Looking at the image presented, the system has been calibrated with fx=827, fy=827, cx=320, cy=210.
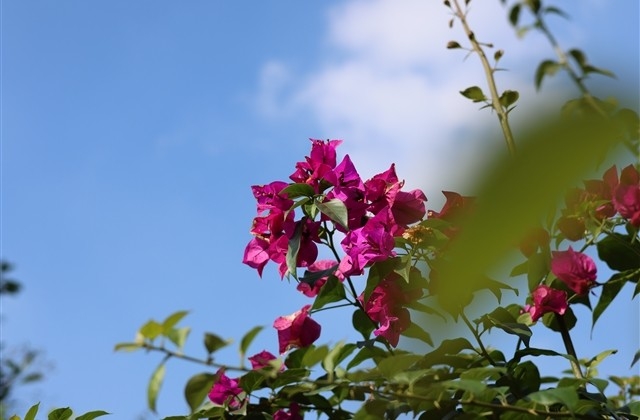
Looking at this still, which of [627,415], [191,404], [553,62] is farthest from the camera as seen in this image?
[627,415]

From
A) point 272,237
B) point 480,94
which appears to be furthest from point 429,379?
point 480,94

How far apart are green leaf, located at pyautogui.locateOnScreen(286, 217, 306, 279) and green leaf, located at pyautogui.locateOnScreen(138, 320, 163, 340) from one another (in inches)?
13.5

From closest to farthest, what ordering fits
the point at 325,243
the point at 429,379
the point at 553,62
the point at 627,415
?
the point at 553,62 → the point at 429,379 → the point at 627,415 → the point at 325,243

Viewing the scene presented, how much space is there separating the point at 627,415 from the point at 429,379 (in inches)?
10.5

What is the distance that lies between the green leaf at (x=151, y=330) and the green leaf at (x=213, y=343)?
0.04 metres

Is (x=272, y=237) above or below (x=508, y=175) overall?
above

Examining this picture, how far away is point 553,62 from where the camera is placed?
0.56m

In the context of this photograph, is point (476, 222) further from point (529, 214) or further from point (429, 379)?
point (429, 379)

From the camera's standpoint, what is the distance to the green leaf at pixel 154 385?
59cm

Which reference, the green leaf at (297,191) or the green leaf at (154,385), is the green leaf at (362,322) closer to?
the green leaf at (297,191)

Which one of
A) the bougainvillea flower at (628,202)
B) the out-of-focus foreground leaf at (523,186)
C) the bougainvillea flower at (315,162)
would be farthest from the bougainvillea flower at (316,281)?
the out-of-focus foreground leaf at (523,186)

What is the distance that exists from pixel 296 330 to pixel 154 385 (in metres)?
0.36

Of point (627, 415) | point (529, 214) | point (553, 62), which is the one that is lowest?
point (529, 214)

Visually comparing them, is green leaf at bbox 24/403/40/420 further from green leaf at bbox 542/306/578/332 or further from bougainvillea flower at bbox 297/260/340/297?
green leaf at bbox 542/306/578/332
